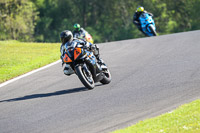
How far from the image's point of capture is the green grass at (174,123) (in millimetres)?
6395

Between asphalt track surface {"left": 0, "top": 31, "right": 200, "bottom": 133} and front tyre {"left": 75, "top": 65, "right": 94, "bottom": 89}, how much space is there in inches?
7.5

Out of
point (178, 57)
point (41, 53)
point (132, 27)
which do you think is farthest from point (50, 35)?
point (178, 57)

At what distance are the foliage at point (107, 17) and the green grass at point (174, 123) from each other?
55.9 m

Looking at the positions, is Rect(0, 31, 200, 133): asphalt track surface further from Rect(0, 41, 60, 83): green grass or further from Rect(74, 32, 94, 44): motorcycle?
Rect(74, 32, 94, 44): motorcycle

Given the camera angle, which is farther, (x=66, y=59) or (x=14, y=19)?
(x=14, y=19)

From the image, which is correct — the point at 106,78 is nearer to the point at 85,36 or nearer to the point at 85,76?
the point at 85,76

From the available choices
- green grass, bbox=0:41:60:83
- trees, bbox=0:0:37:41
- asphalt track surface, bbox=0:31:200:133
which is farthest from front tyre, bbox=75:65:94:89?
trees, bbox=0:0:37:41

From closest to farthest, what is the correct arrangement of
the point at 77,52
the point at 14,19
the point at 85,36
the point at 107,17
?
1. the point at 77,52
2. the point at 85,36
3. the point at 14,19
4. the point at 107,17

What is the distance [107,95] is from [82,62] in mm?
1111

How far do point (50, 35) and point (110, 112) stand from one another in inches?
2421

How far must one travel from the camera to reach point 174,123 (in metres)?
6.71

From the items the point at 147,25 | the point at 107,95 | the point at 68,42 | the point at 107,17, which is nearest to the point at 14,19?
the point at 107,17

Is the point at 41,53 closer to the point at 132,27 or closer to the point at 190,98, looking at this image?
the point at 190,98

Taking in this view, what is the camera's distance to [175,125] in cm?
660
